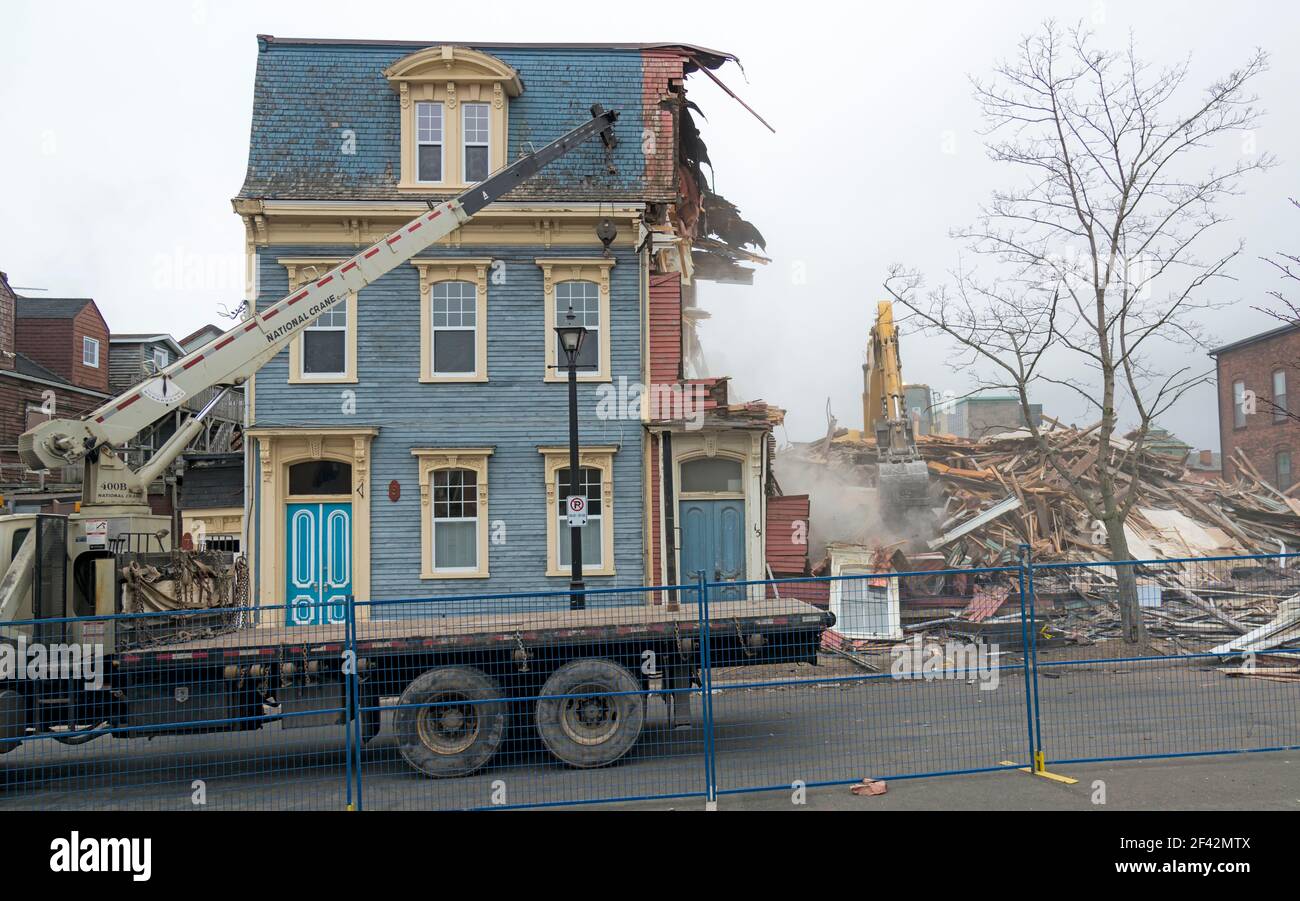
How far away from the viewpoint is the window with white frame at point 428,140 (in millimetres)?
17797

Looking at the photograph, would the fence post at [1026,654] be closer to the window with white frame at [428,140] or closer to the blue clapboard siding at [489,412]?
the blue clapboard siding at [489,412]

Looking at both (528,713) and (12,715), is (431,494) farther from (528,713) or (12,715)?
(12,715)

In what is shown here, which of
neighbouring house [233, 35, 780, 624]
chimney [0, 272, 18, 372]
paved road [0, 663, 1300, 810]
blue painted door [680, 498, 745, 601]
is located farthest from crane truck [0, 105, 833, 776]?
chimney [0, 272, 18, 372]

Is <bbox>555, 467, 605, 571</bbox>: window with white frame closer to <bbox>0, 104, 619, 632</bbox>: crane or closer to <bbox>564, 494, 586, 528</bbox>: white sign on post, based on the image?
<bbox>564, 494, 586, 528</bbox>: white sign on post

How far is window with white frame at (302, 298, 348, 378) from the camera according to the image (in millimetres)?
17281

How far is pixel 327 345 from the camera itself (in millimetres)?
17359

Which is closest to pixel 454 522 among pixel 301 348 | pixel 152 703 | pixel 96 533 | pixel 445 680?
pixel 301 348

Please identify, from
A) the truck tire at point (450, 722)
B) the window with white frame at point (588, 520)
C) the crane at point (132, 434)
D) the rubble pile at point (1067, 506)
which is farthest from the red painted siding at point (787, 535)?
the truck tire at point (450, 722)

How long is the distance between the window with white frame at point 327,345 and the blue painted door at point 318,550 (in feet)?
8.05

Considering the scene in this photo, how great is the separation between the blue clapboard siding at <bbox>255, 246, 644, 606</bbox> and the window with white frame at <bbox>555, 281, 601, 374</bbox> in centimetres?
28

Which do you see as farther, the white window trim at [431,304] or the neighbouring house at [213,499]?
the neighbouring house at [213,499]

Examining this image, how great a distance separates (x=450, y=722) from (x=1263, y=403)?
126ft

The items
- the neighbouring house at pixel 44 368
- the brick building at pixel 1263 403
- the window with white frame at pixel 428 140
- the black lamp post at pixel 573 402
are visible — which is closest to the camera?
the black lamp post at pixel 573 402

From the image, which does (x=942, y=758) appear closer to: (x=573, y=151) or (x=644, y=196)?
(x=644, y=196)
